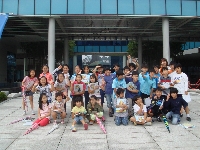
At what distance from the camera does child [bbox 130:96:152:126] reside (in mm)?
7781

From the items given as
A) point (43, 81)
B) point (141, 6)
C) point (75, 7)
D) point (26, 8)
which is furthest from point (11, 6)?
point (43, 81)

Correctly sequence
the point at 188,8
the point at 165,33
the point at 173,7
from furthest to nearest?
the point at 165,33
the point at 188,8
the point at 173,7

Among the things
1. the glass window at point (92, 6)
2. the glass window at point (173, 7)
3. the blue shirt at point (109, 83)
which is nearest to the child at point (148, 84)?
the blue shirt at point (109, 83)

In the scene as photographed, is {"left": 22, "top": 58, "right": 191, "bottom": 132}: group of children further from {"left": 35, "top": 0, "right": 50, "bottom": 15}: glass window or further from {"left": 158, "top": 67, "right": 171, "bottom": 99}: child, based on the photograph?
{"left": 35, "top": 0, "right": 50, "bottom": 15}: glass window

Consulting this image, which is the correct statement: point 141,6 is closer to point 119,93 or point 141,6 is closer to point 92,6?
point 92,6

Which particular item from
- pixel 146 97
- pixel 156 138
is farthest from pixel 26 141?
pixel 146 97

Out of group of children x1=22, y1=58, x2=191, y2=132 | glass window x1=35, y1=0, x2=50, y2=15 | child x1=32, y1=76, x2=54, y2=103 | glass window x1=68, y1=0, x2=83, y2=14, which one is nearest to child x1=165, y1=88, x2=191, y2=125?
group of children x1=22, y1=58, x2=191, y2=132

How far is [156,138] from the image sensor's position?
655cm

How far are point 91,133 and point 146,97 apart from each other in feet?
8.89

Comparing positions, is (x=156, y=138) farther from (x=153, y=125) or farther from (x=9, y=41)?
(x=9, y=41)

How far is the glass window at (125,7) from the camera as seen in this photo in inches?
942

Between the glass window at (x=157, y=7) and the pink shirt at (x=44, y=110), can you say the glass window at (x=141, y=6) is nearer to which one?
the glass window at (x=157, y=7)

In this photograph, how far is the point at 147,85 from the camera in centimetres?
882

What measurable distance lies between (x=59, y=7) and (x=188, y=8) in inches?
447
